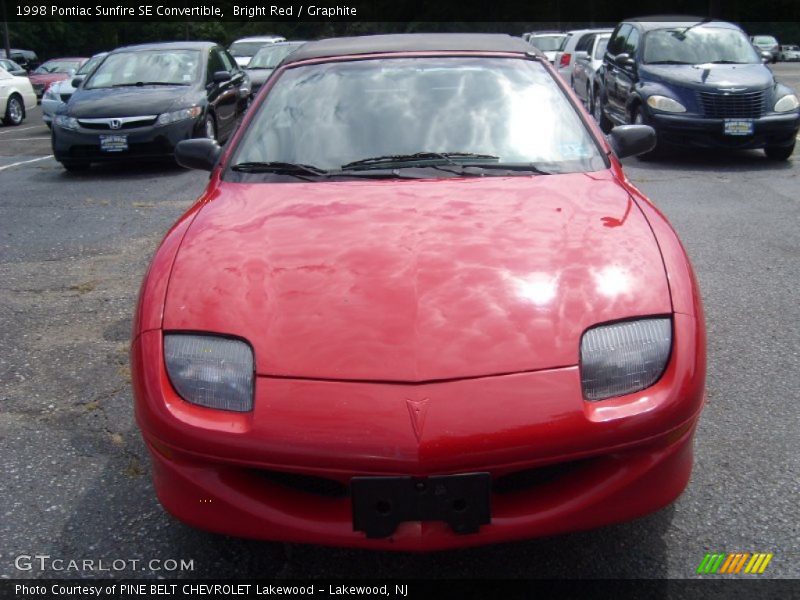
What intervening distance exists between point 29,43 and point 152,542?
175 ft

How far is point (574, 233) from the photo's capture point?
275cm

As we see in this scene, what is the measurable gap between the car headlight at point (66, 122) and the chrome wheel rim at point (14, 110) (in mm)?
7890

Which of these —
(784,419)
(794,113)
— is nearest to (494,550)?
(784,419)

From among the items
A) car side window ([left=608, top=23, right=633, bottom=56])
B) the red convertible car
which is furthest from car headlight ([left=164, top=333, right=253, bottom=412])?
car side window ([left=608, top=23, right=633, bottom=56])

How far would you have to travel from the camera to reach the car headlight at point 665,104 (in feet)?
32.3

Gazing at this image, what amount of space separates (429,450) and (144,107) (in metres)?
8.97

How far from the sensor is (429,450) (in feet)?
6.79

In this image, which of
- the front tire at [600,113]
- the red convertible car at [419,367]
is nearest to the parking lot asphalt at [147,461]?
the red convertible car at [419,367]

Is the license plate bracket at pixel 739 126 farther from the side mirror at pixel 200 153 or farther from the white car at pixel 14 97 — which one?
the white car at pixel 14 97

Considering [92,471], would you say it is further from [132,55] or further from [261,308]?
[132,55]

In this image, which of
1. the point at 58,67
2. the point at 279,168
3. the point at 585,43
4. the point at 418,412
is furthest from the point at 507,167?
the point at 58,67

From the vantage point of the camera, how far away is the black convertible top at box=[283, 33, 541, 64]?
394 centimetres

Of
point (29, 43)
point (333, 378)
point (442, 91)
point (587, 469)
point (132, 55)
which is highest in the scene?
point (442, 91)

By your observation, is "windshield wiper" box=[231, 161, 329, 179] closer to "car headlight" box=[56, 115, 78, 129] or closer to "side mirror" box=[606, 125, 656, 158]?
"side mirror" box=[606, 125, 656, 158]
